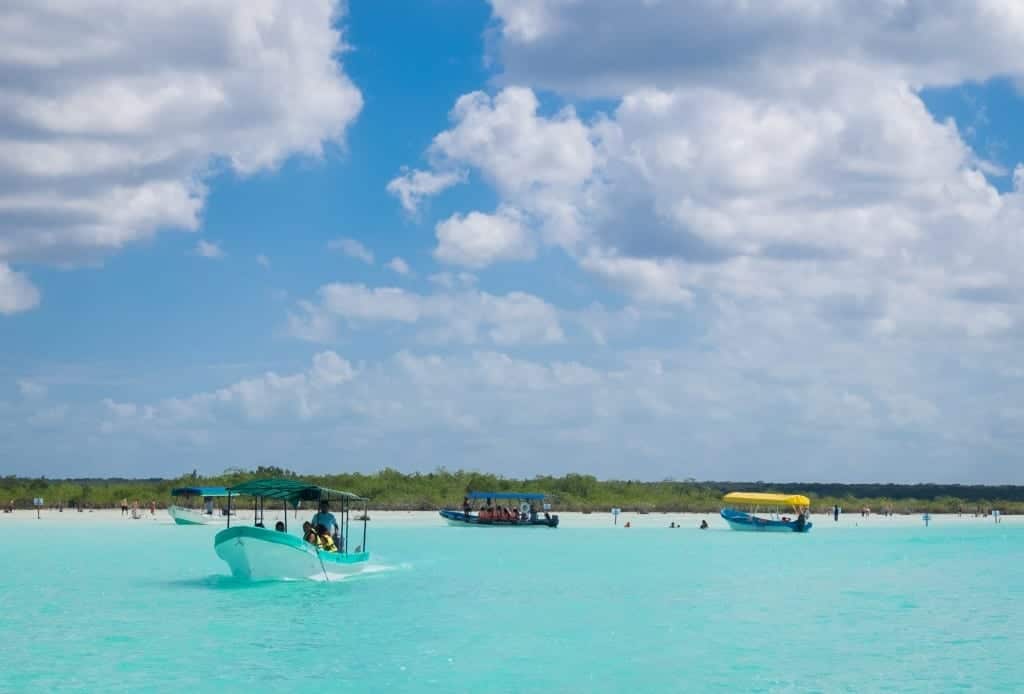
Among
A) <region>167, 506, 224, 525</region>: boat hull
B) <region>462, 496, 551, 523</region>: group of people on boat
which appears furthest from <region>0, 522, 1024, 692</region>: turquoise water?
<region>167, 506, 224, 525</region>: boat hull

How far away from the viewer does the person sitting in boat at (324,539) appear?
30.3 metres

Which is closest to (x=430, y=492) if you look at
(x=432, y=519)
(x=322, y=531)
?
(x=432, y=519)

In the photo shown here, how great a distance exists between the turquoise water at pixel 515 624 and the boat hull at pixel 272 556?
0.45m

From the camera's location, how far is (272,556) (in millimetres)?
29016

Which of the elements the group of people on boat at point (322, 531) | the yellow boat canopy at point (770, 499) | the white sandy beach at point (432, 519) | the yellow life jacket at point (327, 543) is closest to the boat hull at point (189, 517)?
the white sandy beach at point (432, 519)

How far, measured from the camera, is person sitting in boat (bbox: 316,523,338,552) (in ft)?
99.5

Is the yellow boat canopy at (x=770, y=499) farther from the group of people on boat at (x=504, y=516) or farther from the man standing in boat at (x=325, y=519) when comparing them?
the man standing in boat at (x=325, y=519)

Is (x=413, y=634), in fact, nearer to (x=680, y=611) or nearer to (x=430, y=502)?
(x=680, y=611)

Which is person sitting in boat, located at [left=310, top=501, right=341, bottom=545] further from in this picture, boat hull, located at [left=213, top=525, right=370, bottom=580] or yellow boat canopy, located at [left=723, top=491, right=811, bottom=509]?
yellow boat canopy, located at [left=723, top=491, right=811, bottom=509]

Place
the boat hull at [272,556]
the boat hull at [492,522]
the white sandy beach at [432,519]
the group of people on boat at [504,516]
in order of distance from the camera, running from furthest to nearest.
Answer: the white sandy beach at [432,519] → the group of people on boat at [504,516] → the boat hull at [492,522] → the boat hull at [272,556]

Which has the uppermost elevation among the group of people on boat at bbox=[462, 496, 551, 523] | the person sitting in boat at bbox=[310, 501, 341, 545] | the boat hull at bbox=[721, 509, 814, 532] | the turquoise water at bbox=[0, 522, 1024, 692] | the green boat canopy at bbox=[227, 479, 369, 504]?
the green boat canopy at bbox=[227, 479, 369, 504]

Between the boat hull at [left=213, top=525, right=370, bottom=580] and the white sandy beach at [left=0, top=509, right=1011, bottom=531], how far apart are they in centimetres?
3292

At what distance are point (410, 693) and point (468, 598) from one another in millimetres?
12218

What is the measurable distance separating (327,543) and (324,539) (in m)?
0.15
